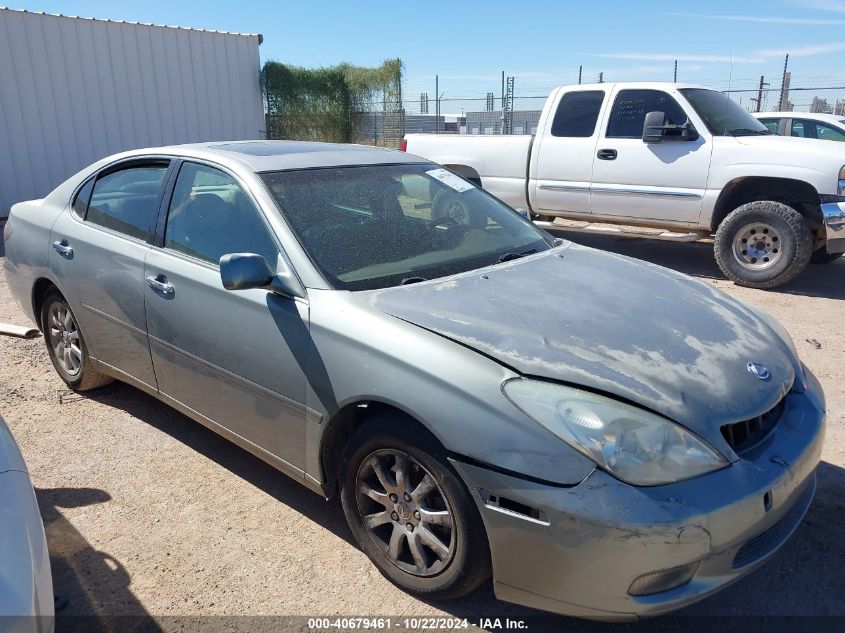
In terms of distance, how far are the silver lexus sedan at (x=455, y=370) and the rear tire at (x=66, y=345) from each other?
0.39 m

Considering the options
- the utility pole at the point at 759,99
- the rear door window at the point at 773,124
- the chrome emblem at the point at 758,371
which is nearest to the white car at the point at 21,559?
the chrome emblem at the point at 758,371

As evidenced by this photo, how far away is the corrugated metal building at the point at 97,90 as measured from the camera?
470 inches

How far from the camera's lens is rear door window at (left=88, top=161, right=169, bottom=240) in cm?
369

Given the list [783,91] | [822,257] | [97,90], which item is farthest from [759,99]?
[97,90]

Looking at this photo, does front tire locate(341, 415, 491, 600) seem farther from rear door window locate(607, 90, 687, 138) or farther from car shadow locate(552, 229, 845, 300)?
rear door window locate(607, 90, 687, 138)

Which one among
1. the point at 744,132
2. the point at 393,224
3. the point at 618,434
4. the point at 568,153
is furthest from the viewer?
the point at 568,153

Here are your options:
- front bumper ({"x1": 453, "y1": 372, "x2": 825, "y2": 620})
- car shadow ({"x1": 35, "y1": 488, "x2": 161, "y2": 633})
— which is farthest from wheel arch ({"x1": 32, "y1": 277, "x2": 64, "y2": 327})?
front bumper ({"x1": 453, "y1": 372, "x2": 825, "y2": 620})

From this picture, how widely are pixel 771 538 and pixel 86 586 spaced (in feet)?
8.66

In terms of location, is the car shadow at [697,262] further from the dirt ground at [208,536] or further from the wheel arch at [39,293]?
the wheel arch at [39,293]

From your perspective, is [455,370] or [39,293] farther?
[39,293]

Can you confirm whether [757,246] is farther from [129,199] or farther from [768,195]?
[129,199]

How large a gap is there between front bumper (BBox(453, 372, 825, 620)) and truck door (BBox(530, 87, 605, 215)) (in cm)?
621

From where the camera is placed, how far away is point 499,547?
223cm

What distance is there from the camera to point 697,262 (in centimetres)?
846
